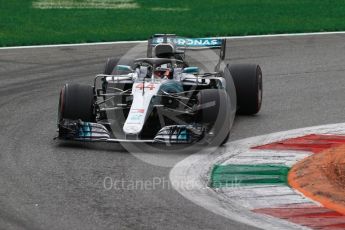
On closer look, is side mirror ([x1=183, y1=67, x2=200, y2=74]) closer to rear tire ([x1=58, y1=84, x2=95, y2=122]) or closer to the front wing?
rear tire ([x1=58, y1=84, x2=95, y2=122])

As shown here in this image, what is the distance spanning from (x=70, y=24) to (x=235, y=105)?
355 inches

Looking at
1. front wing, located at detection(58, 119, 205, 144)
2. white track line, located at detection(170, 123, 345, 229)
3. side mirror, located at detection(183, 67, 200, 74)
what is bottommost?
white track line, located at detection(170, 123, 345, 229)

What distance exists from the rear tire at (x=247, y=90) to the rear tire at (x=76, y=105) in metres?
2.61

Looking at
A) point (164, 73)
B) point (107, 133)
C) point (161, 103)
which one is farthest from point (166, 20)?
point (107, 133)

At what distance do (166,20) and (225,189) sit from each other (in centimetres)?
1285

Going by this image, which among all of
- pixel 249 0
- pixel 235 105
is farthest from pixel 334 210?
pixel 249 0

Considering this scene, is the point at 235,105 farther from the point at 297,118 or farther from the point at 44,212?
the point at 44,212

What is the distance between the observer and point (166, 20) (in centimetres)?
2356

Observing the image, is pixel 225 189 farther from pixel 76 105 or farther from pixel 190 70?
pixel 190 70

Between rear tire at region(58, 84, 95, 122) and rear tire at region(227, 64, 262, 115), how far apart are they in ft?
8.56

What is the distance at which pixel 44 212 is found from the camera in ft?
32.9

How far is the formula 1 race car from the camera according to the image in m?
13.0

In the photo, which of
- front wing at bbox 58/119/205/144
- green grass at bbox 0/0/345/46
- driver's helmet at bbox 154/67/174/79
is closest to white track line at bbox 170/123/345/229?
front wing at bbox 58/119/205/144

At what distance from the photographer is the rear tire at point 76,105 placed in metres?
13.3
